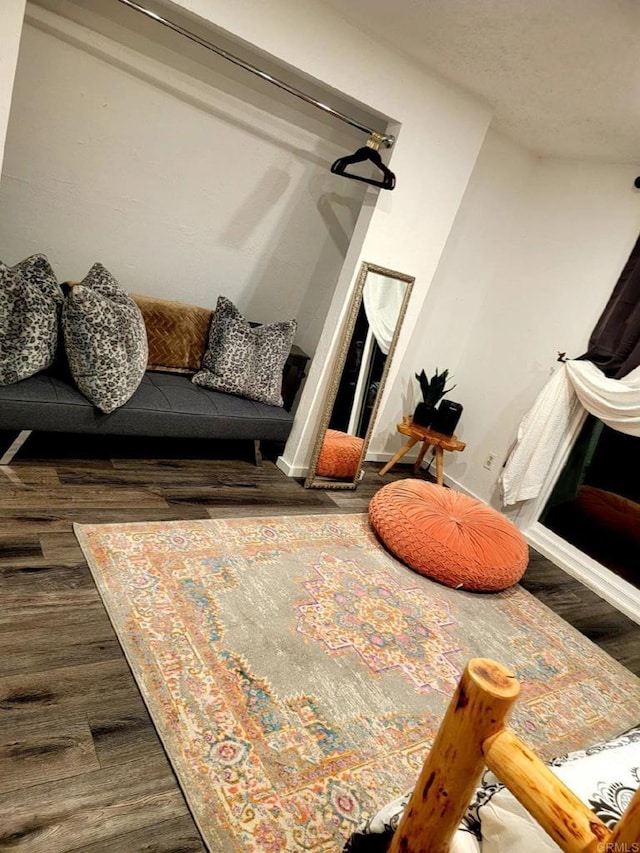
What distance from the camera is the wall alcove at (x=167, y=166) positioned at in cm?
283

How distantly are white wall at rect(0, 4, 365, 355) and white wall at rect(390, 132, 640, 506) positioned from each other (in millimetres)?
937

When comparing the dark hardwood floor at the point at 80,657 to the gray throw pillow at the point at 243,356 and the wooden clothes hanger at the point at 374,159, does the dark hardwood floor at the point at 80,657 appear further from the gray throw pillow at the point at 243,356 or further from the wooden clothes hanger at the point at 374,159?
the wooden clothes hanger at the point at 374,159

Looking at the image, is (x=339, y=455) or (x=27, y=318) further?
(x=339, y=455)

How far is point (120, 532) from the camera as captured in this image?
2.49 meters

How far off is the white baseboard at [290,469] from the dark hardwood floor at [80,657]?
0.37 meters

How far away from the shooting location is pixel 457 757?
0.90 meters

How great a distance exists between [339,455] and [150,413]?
1275mm

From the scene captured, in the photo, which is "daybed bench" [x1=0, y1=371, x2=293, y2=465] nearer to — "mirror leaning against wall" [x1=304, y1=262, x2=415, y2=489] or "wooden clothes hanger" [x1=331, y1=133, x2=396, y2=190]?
"mirror leaning against wall" [x1=304, y1=262, x2=415, y2=489]

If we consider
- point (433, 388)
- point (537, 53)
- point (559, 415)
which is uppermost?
point (537, 53)

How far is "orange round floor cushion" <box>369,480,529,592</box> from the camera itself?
2.86m

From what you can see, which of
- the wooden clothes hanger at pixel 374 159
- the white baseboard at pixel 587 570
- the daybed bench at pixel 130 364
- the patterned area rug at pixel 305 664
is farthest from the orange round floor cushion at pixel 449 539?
the wooden clothes hanger at pixel 374 159

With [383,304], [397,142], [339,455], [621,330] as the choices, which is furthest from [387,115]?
[339,455]

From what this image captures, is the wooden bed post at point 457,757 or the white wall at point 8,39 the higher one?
the white wall at point 8,39

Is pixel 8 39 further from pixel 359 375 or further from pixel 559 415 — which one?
pixel 559 415
